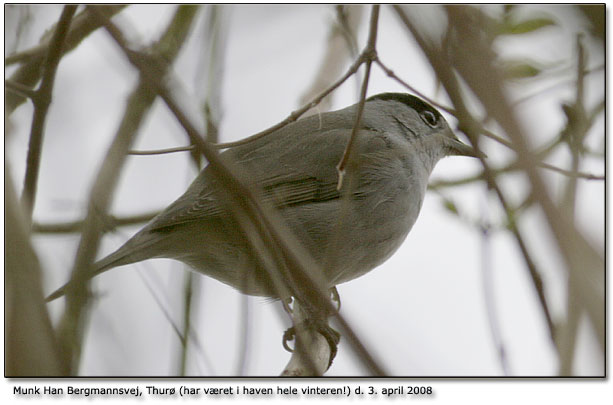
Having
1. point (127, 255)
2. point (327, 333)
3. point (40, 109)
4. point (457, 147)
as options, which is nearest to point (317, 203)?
point (327, 333)

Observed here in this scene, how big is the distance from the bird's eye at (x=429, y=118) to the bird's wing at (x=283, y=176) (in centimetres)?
69

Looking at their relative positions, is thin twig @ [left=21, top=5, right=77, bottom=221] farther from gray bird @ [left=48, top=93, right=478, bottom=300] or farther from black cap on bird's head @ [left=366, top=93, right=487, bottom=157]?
black cap on bird's head @ [left=366, top=93, right=487, bottom=157]

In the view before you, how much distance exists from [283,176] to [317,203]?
24cm

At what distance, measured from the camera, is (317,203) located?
358 cm

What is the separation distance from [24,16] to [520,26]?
2315mm

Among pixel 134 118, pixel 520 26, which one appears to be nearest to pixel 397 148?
pixel 520 26

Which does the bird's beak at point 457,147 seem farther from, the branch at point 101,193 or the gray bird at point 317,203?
the branch at point 101,193

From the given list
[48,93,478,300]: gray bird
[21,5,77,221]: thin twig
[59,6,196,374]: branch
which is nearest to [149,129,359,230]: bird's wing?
[48,93,478,300]: gray bird

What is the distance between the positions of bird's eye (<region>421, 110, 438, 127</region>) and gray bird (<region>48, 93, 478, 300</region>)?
191 millimetres

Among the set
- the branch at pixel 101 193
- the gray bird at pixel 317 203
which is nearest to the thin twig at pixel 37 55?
the branch at pixel 101 193

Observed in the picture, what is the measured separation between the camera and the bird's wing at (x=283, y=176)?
3.30 m

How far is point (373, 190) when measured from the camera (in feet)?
11.9

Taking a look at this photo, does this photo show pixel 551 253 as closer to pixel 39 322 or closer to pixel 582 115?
pixel 582 115

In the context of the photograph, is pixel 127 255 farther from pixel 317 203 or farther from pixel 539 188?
pixel 539 188
